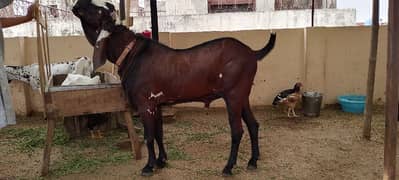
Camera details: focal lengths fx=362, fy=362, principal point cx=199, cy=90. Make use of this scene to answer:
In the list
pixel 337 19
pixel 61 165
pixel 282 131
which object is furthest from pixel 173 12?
pixel 61 165

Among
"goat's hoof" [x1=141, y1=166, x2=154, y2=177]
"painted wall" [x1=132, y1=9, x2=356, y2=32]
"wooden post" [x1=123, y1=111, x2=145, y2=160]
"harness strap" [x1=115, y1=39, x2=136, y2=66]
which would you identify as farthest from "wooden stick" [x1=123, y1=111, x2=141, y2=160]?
"painted wall" [x1=132, y1=9, x2=356, y2=32]

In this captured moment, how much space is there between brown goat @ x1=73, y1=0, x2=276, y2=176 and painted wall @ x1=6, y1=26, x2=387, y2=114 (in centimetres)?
221

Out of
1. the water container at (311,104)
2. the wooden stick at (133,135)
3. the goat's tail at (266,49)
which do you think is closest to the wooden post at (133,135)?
the wooden stick at (133,135)

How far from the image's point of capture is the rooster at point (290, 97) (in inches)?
182

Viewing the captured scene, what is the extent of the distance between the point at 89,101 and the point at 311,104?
9.69 feet

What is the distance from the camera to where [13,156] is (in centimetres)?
355

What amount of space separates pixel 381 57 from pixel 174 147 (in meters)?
3.28

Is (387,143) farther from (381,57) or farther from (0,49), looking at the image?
(381,57)

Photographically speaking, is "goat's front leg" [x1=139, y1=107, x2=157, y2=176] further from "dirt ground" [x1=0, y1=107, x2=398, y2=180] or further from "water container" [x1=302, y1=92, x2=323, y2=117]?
"water container" [x1=302, y1=92, x2=323, y2=117]

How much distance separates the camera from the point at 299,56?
16.8 ft

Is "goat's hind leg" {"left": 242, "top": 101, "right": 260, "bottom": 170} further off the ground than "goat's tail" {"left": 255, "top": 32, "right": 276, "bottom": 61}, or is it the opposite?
"goat's tail" {"left": 255, "top": 32, "right": 276, "bottom": 61}

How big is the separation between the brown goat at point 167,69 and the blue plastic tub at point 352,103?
2480 millimetres

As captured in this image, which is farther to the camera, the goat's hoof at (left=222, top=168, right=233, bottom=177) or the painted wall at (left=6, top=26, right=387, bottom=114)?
the painted wall at (left=6, top=26, right=387, bottom=114)

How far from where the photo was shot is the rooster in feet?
15.2
